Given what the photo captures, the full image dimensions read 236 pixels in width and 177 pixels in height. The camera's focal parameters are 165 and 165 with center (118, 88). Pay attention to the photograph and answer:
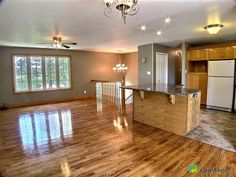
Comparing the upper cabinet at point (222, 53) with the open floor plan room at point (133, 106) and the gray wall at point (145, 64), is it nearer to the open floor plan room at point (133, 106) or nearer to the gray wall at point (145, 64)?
the open floor plan room at point (133, 106)

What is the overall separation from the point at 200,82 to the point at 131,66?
4310 mm

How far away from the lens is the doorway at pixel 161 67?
22.0 ft

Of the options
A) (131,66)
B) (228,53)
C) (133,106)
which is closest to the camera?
(133,106)

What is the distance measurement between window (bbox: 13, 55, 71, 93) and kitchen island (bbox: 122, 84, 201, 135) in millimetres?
4635

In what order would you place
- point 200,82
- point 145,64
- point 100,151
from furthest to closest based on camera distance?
1. point 145,64
2. point 200,82
3. point 100,151

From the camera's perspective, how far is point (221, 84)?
17.6ft

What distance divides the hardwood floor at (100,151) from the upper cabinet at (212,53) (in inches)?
140

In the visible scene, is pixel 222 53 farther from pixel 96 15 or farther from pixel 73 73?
pixel 73 73

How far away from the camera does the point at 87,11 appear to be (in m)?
2.82

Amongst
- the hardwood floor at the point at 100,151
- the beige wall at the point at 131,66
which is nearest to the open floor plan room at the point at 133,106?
the hardwood floor at the point at 100,151

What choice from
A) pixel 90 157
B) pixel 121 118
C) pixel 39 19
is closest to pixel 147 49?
pixel 121 118

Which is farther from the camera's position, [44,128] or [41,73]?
[41,73]

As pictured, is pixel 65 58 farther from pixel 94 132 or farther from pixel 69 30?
pixel 94 132

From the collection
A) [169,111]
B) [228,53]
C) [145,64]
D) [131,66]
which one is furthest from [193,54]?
[131,66]
